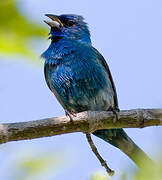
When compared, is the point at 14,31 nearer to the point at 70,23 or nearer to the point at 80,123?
the point at 80,123

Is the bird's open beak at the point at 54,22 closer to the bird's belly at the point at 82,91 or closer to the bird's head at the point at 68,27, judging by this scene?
the bird's head at the point at 68,27

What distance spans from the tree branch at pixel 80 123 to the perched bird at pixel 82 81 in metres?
1.11

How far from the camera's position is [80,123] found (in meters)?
3.54

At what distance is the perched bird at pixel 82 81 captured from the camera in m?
4.86

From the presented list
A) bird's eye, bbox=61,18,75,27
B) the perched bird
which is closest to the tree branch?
the perched bird

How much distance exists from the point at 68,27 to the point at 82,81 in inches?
55.2

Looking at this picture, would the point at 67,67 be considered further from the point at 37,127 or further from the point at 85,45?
the point at 37,127

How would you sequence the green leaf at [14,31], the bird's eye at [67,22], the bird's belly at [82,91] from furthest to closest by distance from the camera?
the bird's eye at [67,22]
the bird's belly at [82,91]
the green leaf at [14,31]

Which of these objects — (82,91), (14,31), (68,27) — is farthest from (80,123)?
(68,27)

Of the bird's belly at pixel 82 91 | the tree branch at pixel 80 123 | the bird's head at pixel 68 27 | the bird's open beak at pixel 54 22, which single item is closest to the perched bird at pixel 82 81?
the bird's belly at pixel 82 91

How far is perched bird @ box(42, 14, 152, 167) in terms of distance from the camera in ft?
16.0

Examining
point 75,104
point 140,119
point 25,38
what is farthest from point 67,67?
point 25,38

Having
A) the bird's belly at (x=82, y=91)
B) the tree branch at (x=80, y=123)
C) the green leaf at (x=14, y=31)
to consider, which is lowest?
the bird's belly at (x=82, y=91)

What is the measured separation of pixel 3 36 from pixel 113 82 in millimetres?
3967
